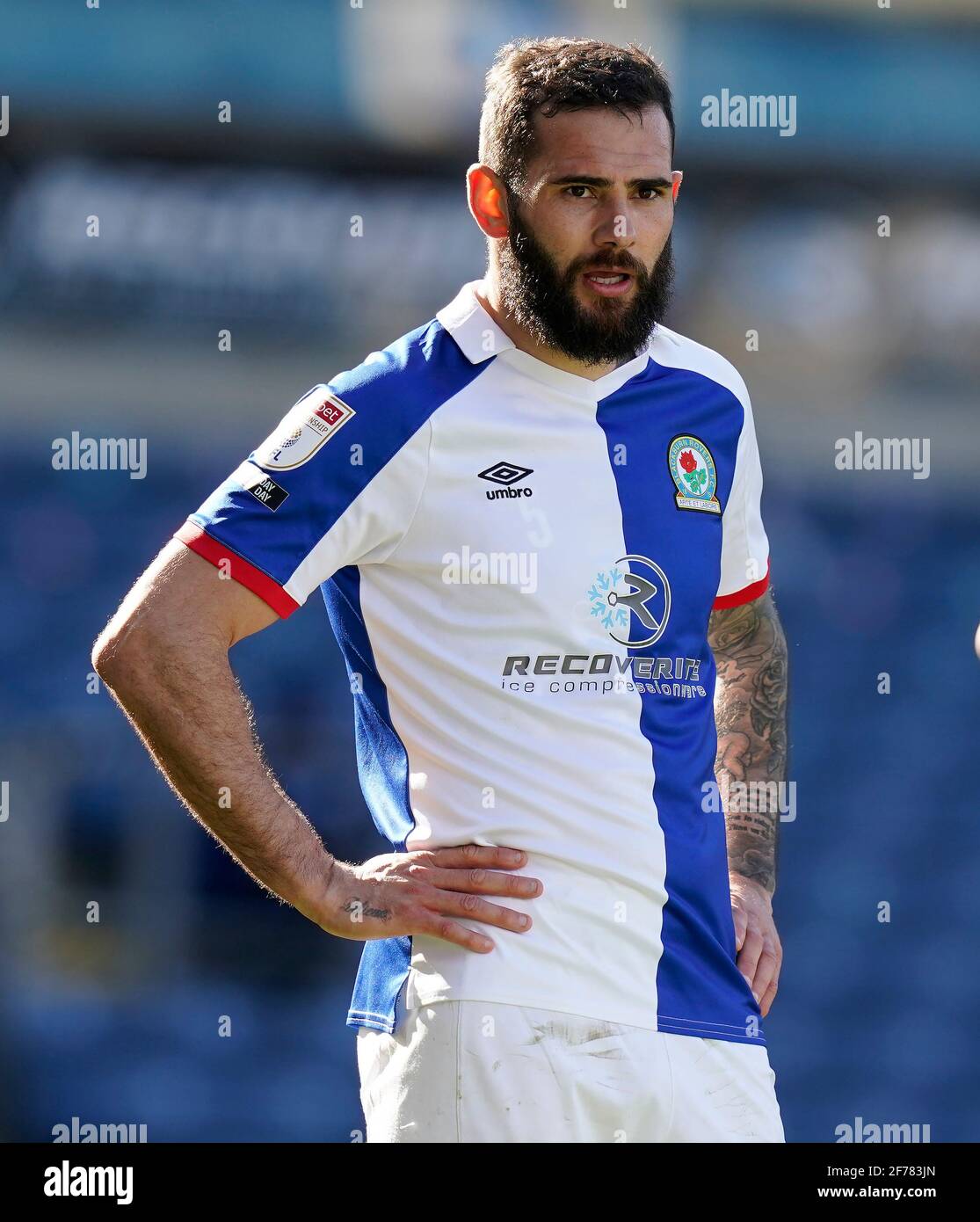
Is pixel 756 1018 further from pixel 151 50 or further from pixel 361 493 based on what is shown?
pixel 151 50

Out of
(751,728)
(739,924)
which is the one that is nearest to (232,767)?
(739,924)

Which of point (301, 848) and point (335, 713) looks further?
point (335, 713)

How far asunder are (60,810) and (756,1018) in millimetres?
4109

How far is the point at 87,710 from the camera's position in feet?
20.5

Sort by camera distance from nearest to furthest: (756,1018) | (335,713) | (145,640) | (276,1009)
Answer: (145,640) < (756,1018) < (276,1009) < (335,713)

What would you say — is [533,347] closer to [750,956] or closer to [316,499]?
[316,499]

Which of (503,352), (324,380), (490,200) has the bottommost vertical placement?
(503,352)

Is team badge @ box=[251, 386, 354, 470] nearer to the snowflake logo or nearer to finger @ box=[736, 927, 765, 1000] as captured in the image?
the snowflake logo

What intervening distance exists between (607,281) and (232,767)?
0.79m

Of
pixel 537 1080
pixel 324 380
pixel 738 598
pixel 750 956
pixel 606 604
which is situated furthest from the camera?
pixel 324 380

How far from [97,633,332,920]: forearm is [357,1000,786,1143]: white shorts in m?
0.23

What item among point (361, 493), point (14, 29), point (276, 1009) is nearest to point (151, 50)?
point (14, 29)
